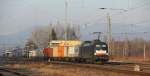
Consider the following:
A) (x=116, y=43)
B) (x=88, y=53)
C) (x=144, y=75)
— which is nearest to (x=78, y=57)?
(x=88, y=53)

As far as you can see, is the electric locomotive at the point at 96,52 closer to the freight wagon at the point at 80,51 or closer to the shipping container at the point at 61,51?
the freight wagon at the point at 80,51

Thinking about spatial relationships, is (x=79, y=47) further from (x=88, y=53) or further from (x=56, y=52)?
(x=56, y=52)

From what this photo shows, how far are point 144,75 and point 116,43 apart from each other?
81131mm

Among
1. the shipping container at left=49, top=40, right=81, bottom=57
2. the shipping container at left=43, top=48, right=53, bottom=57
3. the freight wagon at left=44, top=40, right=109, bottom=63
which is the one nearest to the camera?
the freight wagon at left=44, top=40, right=109, bottom=63

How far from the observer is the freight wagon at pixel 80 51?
5416cm

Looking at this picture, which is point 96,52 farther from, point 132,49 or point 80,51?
point 132,49

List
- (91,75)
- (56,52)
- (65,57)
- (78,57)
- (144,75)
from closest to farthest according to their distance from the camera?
(144,75)
(91,75)
(78,57)
(65,57)
(56,52)

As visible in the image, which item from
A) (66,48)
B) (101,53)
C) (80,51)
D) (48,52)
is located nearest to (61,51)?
(66,48)

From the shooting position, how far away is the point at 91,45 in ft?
182

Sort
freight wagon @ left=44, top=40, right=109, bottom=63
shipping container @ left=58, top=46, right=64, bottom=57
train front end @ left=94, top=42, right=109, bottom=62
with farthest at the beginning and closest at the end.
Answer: shipping container @ left=58, top=46, right=64, bottom=57 → freight wagon @ left=44, top=40, right=109, bottom=63 → train front end @ left=94, top=42, right=109, bottom=62

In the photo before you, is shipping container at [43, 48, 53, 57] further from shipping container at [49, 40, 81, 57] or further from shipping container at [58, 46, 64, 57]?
shipping container at [58, 46, 64, 57]

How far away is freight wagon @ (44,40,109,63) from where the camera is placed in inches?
2132

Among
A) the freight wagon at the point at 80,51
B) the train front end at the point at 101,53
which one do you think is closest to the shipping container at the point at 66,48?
the freight wagon at the point at 80,51

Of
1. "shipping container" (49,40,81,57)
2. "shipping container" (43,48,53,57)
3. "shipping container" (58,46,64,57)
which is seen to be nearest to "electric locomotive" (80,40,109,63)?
"shipping container" (49,40,81,57)
